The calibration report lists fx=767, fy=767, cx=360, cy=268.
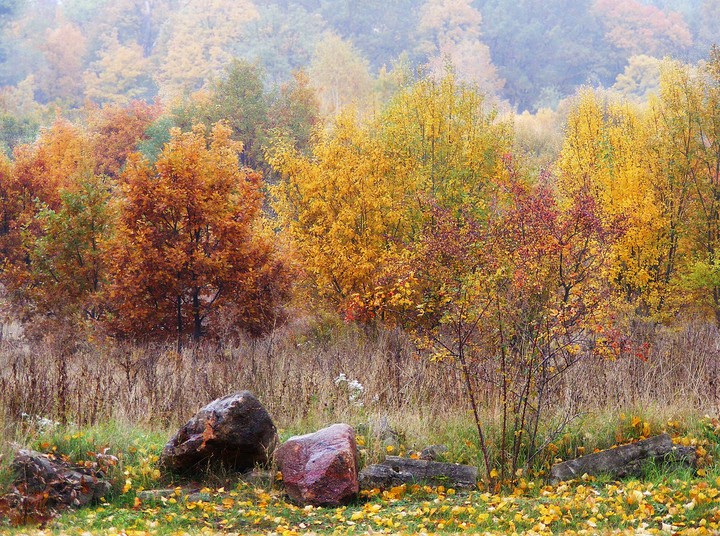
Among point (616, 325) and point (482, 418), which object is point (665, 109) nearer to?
point (616, 325)

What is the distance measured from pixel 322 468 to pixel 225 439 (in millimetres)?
1034

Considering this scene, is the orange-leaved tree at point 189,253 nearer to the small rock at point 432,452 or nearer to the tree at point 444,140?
the tree at point 444,140

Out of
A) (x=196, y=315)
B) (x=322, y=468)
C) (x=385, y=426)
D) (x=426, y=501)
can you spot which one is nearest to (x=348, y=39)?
(x=196, y=315)

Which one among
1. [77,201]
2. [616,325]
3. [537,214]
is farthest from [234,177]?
[616,325]

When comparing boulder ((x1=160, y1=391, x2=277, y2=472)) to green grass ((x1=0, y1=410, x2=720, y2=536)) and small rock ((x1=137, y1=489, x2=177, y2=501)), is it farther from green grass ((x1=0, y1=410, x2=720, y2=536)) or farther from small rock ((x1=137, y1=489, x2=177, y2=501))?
small rock ((x1=137, y1=489, x2=177, y2=501))

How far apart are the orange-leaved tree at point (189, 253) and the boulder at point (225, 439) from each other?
24.2ft

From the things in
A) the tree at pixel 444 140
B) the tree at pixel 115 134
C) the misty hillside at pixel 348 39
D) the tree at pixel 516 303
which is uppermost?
the misty hillside at pixel 348 39

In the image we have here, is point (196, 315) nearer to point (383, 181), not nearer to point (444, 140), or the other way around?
point (383, 181)

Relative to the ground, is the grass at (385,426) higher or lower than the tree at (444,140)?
lower

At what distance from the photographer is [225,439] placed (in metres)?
6.96

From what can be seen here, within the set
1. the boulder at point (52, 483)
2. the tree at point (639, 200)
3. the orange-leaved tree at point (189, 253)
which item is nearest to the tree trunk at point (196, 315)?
the orange-leaved tree at point (189, 253)

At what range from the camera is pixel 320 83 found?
5659 centimetres

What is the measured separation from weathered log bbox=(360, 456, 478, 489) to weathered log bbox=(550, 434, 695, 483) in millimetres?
782

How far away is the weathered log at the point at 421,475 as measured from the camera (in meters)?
6.76
